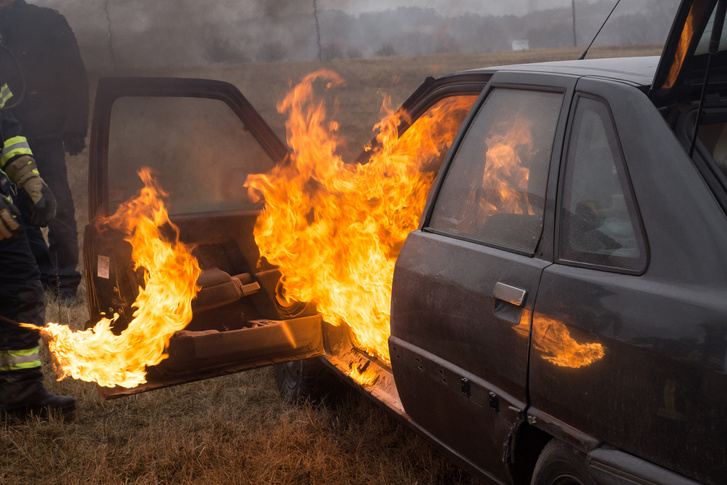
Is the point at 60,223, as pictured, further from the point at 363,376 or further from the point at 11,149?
the point at 363,376

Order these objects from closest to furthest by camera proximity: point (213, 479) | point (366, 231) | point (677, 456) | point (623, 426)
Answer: point (677, 456)
point (623, 426)
point (213, 479)
point (366, 231)

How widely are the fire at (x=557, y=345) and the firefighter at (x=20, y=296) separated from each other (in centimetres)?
336

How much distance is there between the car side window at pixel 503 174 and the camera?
223 cm

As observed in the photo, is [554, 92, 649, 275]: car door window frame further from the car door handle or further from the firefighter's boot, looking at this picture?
the firefighter's boot

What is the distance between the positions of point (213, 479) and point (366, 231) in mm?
Answer: 1558

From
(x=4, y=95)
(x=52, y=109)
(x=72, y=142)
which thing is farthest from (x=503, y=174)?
(x=52, y=109)

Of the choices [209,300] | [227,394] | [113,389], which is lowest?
[227,394]

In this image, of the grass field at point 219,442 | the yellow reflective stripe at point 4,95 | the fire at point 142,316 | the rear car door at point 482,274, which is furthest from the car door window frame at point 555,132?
the yellow reflective stripe at point 4,95

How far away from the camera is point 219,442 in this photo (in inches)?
146

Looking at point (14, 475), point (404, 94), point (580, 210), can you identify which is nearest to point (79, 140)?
point (14, 475)

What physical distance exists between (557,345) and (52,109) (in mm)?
7025

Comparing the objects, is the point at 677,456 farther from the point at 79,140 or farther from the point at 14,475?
the point at 79,140

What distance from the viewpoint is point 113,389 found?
10.9 ft

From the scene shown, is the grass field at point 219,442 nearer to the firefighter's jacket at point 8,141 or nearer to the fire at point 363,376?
the fire at point 363,376
